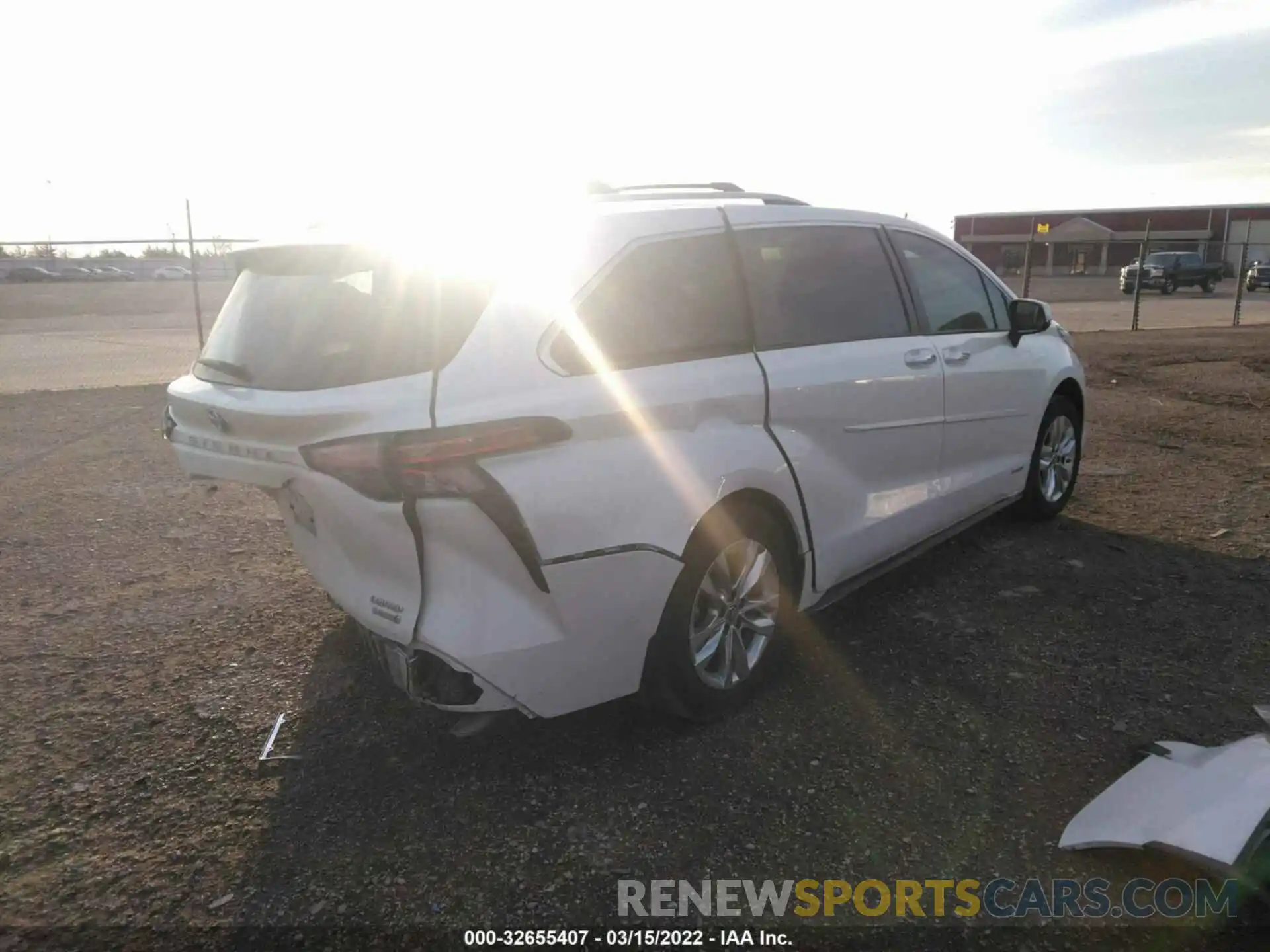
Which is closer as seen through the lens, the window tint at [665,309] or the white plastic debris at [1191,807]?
the white plastic debris at [1191,807]

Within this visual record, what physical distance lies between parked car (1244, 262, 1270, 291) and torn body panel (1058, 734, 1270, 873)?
42.0 m

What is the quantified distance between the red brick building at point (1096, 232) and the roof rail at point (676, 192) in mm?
48924

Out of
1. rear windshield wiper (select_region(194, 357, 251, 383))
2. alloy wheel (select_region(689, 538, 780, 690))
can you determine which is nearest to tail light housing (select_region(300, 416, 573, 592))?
rear windshield wiper (select_region(194, 357, 251, 383))

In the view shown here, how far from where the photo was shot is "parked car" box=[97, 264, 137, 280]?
160 ft

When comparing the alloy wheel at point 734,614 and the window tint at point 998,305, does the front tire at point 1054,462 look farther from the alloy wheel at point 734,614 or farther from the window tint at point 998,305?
the alloy wheel at point 734,614

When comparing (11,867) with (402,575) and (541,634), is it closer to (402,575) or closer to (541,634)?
(402,575)

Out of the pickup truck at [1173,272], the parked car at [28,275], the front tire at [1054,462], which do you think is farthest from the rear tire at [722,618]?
the parked car at [28,275]

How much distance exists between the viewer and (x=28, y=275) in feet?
146

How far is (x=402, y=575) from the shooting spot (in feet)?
8.77

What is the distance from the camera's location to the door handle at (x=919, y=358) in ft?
13.3

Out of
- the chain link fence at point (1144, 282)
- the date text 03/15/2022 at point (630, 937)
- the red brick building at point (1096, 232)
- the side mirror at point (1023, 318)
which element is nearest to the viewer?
the date text 03/15/2022 at point (630, 937)

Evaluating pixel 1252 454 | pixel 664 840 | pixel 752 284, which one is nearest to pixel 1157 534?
pixel 1252 454

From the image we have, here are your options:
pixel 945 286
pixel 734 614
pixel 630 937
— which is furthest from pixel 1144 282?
pixel 630 937

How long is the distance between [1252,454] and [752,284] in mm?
5708
